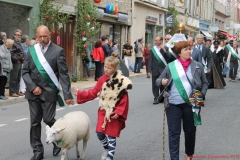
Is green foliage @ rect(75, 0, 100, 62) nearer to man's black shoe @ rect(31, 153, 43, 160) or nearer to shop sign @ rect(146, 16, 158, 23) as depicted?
shop sign @ rect(146, 16, 158, 23)

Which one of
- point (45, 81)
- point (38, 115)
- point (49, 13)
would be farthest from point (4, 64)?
point (45, 81)

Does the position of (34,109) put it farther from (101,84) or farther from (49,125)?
(101,84)

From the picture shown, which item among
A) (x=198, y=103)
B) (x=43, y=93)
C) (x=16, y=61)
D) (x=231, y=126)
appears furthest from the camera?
(x=16, y=61)

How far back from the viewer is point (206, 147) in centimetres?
744

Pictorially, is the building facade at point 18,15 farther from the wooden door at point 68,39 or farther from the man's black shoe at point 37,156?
the man's black shoe at point 37,156

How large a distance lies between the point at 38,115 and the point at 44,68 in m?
0.68

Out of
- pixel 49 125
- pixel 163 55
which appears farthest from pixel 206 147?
pixel 163 55

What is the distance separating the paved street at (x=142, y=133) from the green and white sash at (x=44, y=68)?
1.12 meters

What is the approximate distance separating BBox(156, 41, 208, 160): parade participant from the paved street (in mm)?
1026

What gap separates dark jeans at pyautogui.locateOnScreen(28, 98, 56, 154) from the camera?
20.6ft

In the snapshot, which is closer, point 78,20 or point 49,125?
point 49,125

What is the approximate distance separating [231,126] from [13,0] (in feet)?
31.0

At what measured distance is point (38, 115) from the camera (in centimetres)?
636

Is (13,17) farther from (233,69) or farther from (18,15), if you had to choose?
(233,69)
